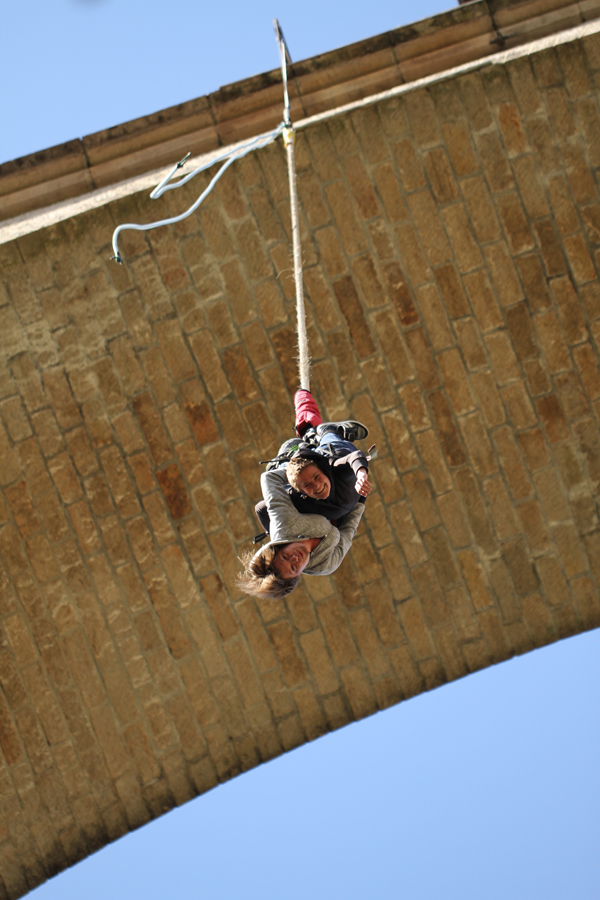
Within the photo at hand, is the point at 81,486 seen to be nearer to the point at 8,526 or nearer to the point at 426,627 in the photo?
the point at 8,526

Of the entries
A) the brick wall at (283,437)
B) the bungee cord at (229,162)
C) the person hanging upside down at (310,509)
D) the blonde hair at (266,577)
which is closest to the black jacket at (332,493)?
the person hanging upside down at (310,509)

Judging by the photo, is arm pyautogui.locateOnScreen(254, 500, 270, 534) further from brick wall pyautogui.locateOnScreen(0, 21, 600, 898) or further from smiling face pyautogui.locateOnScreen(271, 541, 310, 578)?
brick wall pyautogui.locateOnScreen(0, 21, 600, 898)

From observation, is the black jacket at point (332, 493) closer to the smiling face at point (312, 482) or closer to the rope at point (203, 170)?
the smiling face at point (312, 482)

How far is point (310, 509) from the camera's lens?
2879mm

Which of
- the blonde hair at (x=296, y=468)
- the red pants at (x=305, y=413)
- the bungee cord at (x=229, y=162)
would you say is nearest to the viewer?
the blonde hair at (x=296, y=468)

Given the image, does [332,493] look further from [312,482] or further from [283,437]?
[283,437]

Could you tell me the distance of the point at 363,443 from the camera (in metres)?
4.31

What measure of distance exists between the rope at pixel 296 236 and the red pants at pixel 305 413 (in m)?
0.04

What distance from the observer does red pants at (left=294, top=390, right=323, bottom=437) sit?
3146mm

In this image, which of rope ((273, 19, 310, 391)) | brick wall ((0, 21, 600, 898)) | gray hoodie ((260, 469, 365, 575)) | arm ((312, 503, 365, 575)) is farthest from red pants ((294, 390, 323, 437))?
brick wall ((0, 21, 600, 898))

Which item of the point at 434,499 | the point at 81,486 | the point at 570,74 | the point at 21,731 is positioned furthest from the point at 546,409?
the point at 21,731

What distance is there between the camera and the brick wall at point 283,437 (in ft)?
13.4

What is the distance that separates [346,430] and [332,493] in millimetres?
279

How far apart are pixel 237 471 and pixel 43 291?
4.88ft
